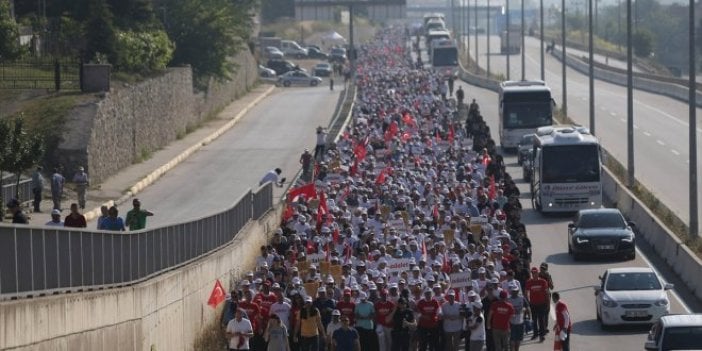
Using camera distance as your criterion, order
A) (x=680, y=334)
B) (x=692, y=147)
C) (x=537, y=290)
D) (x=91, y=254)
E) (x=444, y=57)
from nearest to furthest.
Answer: (x=680, y=334) → (x=91, y=254) → (x=537, y=290) → (x=692, y=147) → (x=444, y=57)

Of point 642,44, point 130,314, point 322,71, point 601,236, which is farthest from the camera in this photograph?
point 642,44

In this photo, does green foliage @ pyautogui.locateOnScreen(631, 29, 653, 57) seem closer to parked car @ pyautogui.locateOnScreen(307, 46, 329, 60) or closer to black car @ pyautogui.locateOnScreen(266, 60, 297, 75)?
parked car @ pyautogui.locateOnScreen(307, 46, 329, 60)

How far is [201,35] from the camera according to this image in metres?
80.4

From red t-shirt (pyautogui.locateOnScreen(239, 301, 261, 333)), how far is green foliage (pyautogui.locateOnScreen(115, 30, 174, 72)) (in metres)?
38.9

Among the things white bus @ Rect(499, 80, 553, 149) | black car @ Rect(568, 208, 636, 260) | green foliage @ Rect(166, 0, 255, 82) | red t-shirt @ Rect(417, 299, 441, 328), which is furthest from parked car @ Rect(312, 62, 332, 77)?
red t-shirt @ Rect(417, 299, 441, 328)

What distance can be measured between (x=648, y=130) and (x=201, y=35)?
19.4 metres

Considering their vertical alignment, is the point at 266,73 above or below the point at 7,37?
below

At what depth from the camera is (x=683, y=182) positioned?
55250 millimetres

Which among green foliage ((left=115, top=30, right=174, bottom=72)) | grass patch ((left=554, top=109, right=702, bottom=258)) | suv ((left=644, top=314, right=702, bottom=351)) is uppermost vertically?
green foliage ((left=115, top=30, right=174, bottom=72))

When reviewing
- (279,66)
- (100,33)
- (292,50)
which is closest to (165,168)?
(100,33)

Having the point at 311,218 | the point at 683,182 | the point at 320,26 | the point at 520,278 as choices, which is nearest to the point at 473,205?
the point at 311,218

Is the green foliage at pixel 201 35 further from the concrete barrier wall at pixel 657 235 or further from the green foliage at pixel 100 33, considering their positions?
the concrete barrier wall at pixel 657 235

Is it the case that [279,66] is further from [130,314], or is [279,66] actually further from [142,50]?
[130,314]

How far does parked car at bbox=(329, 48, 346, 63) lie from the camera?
138 metres
